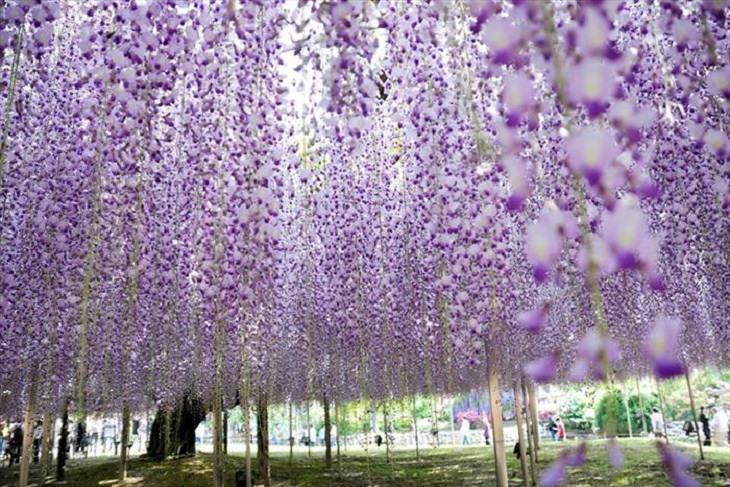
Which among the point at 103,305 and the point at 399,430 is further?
the point at 399,430

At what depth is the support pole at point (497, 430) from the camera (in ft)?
23.5

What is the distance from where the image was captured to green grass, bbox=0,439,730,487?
1082 centimetres

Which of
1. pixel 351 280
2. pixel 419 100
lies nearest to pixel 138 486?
pixel 351 280

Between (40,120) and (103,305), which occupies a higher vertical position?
(40,120)

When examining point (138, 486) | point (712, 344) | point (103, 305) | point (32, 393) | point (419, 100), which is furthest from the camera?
point (712, 344)

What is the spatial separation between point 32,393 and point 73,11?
557 centimetres

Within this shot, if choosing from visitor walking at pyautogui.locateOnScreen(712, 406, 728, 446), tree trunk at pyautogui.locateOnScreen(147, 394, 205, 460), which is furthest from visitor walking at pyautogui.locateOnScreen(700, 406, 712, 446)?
tree trunk at pyautogui.locateOnScreen(147, 394, 205, 460)

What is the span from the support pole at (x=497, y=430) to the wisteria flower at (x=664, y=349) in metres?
6.34

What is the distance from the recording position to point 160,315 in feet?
24.7

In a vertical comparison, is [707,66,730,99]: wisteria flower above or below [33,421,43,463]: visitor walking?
above

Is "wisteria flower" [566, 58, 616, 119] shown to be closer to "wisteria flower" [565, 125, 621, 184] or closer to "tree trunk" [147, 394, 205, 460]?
"wisteria flower" [565, 125, 621, 184]

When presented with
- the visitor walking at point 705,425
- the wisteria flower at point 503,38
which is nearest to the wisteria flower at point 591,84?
the wisteria flower at point 503,38

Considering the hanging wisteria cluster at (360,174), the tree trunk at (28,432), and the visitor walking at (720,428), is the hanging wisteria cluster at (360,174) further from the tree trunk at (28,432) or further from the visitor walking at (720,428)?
the visitor walking at (720,428)

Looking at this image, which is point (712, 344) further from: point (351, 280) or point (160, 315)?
point (160, 315)
